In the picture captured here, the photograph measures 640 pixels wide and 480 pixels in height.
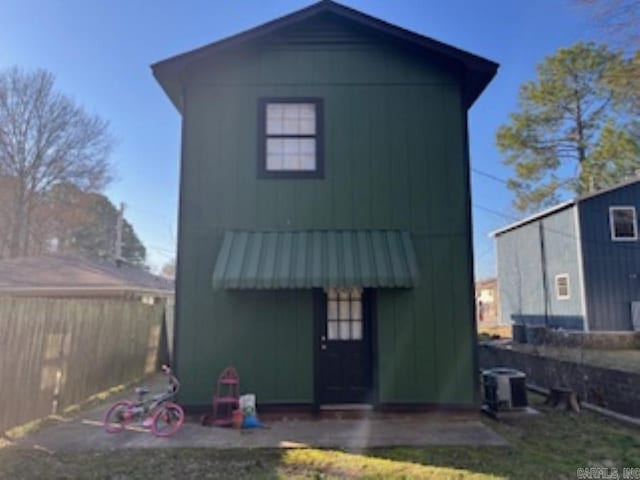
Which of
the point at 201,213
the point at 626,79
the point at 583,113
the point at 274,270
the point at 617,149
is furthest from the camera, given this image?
the point at 583,113

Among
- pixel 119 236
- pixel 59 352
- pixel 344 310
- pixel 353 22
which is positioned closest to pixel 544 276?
pixel 344 310

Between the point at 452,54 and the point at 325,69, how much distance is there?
224 cm

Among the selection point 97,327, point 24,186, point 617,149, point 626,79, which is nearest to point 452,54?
point 626,79

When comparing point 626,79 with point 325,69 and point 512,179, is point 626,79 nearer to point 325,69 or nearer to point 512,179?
point 325,69

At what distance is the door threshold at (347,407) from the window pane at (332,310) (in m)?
1.42

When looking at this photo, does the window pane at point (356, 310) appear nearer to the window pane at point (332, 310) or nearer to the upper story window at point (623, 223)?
the window pane at point (332, 310)

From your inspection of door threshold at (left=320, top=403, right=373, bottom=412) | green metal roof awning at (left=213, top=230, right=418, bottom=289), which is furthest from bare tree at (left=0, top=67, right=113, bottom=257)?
door threshold at (left=320, top=403, right=373, bottom=412)

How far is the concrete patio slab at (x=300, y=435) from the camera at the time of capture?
6418 mm

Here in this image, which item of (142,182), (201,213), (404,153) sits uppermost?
(142,182)

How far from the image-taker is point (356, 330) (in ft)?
26.7

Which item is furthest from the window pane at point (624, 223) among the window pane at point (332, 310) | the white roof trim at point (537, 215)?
the window pane at point (332, 310)

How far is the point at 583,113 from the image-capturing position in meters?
26.8

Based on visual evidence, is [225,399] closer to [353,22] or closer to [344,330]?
Result: [344,330]

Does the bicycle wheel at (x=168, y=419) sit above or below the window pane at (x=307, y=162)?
below
